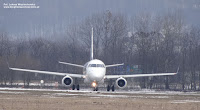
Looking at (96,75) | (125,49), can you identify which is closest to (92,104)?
(96,75)

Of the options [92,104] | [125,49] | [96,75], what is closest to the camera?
[92,104]

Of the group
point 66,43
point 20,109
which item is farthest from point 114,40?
point 20,109

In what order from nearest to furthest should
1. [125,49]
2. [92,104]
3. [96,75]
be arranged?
[92,104]
[96,75]
[125,49]

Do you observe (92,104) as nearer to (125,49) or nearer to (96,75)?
(96,75)

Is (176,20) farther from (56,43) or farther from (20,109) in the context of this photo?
(20,109)

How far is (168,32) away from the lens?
269 ft

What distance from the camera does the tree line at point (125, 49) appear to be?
7225cm

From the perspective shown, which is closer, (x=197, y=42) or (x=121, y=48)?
(x=197, y=42)

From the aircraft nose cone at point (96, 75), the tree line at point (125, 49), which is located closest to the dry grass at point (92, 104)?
the aircraft nose cone at point (96, 75)

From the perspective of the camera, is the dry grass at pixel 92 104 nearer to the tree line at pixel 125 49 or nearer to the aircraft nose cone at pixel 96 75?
the aircraft nose cone at pixel 96 75

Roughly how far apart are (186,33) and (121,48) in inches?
438

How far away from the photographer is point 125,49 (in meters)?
90.5

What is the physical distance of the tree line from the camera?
72250mm

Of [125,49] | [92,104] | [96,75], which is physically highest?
[125,49]
